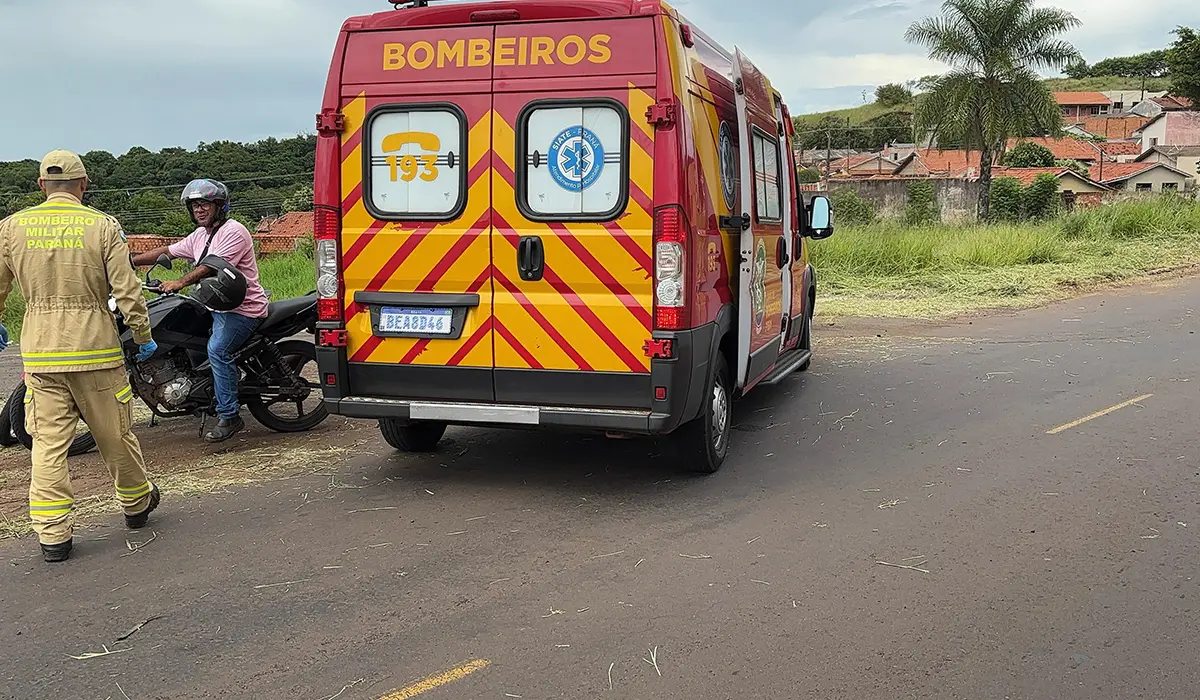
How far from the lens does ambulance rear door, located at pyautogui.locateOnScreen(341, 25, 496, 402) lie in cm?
560

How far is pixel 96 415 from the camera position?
4.92 m

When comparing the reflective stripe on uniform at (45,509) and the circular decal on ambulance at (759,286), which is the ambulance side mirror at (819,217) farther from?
the reflective stripe on uniform at (45,509)

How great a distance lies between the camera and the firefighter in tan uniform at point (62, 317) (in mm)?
4746

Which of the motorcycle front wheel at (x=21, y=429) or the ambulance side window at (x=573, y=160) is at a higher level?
the ambulance side window at (x=573, y=160)

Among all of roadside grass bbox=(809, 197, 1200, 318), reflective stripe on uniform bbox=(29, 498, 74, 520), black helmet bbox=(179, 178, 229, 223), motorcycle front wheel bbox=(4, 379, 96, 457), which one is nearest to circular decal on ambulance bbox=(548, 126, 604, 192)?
black helmet bbox=(179, 178, 229, 223)

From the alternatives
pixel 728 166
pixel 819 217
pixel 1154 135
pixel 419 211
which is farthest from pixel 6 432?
pixel 1154 135

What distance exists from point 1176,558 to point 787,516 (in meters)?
1.74

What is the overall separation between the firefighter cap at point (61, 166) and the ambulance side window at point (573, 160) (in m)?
2.12

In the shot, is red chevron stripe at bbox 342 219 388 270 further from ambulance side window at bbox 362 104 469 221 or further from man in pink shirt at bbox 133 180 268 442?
man in pink shirt at bbox 133 180 268 442

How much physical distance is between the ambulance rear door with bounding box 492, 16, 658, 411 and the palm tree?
28033 millimetres

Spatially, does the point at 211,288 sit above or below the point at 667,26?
below

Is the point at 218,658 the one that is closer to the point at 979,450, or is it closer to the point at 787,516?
the point at 787,516

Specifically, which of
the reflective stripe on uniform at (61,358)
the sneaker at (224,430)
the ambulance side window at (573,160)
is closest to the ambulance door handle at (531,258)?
the ambulance side window at (573,160)

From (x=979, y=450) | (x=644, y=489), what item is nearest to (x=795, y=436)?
(x=979, y=450)
